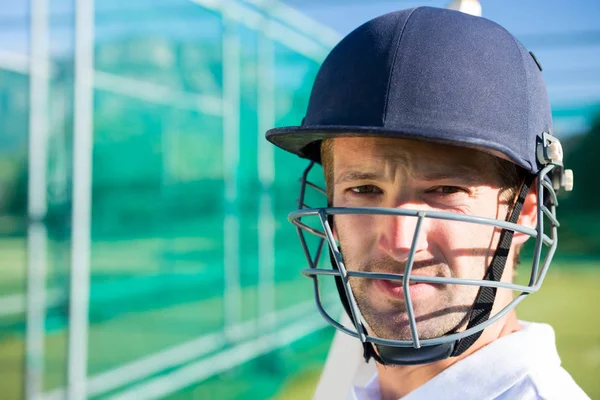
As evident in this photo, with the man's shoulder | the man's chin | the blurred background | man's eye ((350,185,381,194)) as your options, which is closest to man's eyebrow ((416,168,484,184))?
man's eye ((350,185,381,194))

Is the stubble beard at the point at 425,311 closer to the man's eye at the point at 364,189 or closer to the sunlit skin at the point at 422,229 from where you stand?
the sunlit skin at the point at 422,229

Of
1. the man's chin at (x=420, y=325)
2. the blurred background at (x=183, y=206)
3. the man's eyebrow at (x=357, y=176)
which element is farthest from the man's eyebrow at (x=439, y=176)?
the blurred background at (x=183, y=206)

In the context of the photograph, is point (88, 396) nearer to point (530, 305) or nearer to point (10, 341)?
point (10, 341)

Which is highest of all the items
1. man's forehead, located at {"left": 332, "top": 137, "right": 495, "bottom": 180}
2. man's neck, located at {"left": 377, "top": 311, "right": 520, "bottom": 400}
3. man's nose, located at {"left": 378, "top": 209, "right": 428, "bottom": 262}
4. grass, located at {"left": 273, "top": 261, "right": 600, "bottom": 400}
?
man's forehead, located at {"left": 332, "top": 137, "right": 495, "bottom": 180}

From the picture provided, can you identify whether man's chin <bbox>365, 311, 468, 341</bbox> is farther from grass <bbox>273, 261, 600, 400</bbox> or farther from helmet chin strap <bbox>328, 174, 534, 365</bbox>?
grass <bbox>273, 261, 600, 400</bbox>

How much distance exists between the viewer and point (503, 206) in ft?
4.23

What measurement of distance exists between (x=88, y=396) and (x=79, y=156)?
4.76ft

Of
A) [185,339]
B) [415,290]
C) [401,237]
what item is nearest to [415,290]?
[415,290]

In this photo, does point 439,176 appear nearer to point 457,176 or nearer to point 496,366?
point 457,176

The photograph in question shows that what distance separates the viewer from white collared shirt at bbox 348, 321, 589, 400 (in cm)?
104

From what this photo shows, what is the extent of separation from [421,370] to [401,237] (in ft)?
1.01

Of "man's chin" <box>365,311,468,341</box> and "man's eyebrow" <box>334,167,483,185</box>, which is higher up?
"man's eyebrow" <box>334,167,483,185</box>

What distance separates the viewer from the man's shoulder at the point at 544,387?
1.01 meters

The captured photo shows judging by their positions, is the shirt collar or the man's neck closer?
the shirt collar
